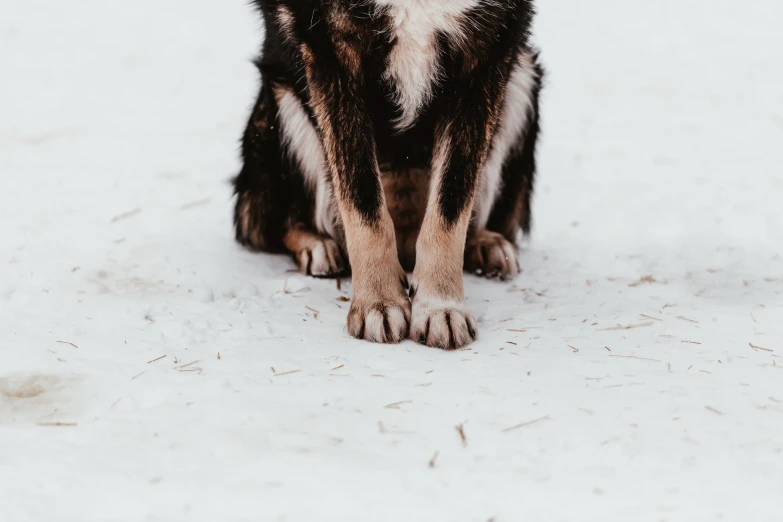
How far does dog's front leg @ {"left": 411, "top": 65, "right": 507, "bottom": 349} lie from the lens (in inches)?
152

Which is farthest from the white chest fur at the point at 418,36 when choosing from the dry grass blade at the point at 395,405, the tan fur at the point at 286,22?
the dry grass blade at the point at 395,405

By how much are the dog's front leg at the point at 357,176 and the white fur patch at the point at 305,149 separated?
78 cm

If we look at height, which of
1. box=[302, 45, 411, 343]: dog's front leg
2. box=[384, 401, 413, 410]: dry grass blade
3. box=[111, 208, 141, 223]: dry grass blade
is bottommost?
box=[111, 208, 141, 223]: dry grass blade

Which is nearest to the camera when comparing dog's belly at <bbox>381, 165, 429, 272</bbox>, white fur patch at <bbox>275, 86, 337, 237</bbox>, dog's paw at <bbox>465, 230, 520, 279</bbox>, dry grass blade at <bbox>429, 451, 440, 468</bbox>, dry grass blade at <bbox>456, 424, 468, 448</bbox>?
dry grass blade at <bbox>429, 451, 440, 468</bbox>

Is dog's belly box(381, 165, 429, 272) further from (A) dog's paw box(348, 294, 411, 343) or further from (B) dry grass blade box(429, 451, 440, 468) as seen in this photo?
(B) dry grass blade box(429, 451, 440, 468)

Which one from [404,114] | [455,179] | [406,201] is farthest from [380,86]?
[406,201]

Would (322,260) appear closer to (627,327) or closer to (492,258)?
(492,258)

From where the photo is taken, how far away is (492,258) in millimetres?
4930

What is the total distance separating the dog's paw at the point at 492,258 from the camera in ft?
16.2

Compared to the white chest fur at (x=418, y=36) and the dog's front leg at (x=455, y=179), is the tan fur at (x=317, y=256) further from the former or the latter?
the white chest fur at (x=418, y=36)

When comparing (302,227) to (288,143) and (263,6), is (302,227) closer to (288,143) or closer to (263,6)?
(288,143)

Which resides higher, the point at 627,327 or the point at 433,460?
the point at 433,460

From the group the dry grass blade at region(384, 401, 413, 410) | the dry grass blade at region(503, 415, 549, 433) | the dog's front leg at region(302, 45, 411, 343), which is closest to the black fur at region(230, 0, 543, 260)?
the dog's front leg at region(302, 45, 411, 343)

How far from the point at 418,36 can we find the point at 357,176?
2.23 feet
